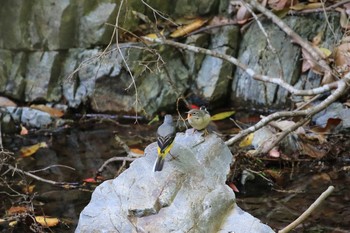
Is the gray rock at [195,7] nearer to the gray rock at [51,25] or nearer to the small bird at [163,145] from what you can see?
the gray rock at [51,25]

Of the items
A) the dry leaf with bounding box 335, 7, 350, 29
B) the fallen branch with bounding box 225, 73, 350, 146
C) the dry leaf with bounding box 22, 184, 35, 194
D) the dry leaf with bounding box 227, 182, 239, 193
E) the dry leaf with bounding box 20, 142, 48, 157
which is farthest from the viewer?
the dry leaf with bounding box 335, 7, 350, 29

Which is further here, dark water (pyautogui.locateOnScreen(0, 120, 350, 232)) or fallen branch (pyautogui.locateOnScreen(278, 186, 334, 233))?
dark water (pyautogui.locateOnScreen(0, 120, 350, 232))

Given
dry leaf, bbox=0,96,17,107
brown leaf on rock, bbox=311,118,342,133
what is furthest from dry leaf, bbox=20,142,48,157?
brown leaf on rock, bbox=311,118,342,133

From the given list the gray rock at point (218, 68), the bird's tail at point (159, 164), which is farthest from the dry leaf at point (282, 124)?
the bird's tail at point (159, 164)

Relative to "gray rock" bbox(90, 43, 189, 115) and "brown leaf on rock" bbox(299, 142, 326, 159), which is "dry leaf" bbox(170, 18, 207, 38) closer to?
"gray rock" bbox(90, 43, 189, 115)

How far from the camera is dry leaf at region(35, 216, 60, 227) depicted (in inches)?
195

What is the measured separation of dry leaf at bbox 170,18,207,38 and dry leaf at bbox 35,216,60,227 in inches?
142

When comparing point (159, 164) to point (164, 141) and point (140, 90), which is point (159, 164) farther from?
point (140, 90)

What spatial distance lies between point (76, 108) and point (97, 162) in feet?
5.58

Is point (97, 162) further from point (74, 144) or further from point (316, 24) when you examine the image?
point (316, 24)

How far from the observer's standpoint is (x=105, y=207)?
154 inches

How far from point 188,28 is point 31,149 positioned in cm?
269

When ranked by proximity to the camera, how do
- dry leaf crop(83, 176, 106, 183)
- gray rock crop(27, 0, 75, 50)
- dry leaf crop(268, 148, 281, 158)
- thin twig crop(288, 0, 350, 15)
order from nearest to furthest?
dry leaf crop(268, 148, 281, 158) → dry leaf crop(83, 176, 106, 183) → thin twig crop(288, 0, 350, 15) → gray rock crop(27, 0, 75, 50)

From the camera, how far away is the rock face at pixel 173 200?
3652 mm
